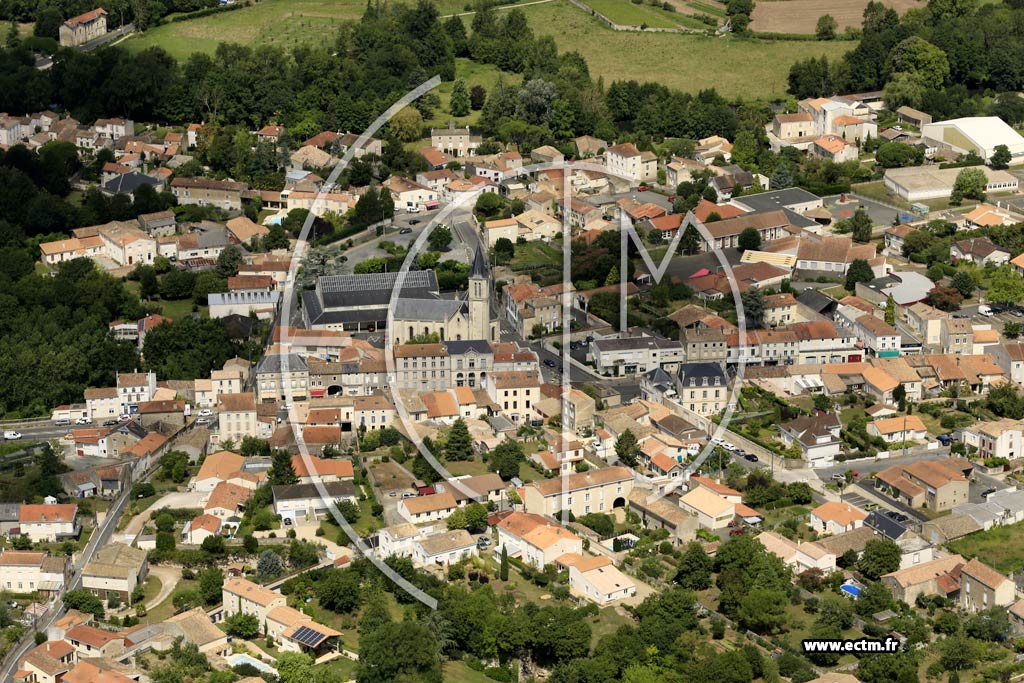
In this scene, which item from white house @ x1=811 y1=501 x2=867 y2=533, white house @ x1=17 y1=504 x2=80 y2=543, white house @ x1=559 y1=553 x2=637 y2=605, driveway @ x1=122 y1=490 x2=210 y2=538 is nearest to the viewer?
white house @ x1=559 y1=553 x2=637 y2=605

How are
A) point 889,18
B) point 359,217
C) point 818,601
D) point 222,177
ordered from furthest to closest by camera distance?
point 889,18
point 222,177
point 359,217
point 818,601

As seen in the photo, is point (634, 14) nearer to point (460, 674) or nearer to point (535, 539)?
point (535, 539)

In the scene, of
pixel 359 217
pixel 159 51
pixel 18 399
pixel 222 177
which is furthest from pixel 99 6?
pixel 18 399

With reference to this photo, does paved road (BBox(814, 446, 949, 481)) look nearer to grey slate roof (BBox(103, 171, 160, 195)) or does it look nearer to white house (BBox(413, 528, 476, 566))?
white house (BBox(413, 528, 476, 566))

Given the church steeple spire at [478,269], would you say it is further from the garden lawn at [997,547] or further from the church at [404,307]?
the garden lawn at [997,547]

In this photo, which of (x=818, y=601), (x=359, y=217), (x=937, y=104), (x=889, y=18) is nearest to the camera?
(x=818, y=601)

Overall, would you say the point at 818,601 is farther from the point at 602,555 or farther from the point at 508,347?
the point at 508,347

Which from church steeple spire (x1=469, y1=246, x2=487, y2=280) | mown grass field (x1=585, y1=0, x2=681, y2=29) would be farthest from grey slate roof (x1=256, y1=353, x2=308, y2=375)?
mown grass field (x1=585, y1=0, x2=681, y2=29)

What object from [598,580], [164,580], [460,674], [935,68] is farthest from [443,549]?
[935,68]
